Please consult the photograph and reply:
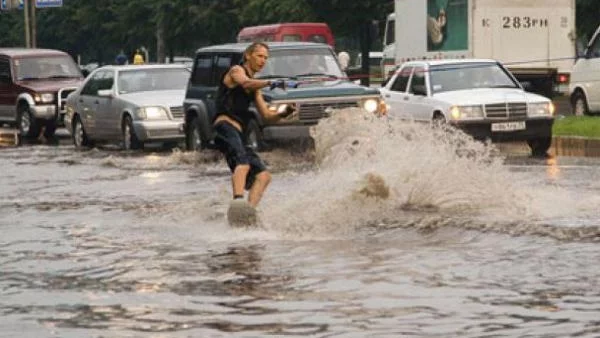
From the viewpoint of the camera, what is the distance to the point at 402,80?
27.5 m

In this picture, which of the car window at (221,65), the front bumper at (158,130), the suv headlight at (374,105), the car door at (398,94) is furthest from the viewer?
the front bumper at (158,130)

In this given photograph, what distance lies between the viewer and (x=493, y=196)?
1513cm

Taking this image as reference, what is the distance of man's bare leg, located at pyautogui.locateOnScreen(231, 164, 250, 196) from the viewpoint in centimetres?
1422

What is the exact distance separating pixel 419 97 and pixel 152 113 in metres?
5.14

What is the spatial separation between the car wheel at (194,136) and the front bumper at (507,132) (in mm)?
4289

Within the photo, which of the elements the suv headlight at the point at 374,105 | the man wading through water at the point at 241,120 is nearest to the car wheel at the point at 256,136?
the suv headlight at the point at 374,105

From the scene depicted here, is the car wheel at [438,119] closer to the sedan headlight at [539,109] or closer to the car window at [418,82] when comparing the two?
the car window at [418,82]

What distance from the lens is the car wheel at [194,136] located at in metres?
26.7

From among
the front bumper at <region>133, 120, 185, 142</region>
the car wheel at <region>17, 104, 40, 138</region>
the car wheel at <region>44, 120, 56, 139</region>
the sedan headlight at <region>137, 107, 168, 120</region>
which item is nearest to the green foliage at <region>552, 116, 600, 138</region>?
the front bumper at <region>133, 120, 185, 142</region>

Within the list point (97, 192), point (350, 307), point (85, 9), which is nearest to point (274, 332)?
point (350, 307)

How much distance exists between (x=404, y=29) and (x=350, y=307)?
34.1 meters

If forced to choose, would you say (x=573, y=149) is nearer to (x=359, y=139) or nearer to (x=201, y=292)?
(x=359, y=139)

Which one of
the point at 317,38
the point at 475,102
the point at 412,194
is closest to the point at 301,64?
the point at 475,102

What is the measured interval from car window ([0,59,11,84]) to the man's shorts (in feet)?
78.2
